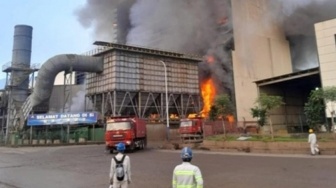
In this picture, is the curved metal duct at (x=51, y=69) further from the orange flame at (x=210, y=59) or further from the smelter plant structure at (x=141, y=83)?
the orange flame at (x=210, y=59)

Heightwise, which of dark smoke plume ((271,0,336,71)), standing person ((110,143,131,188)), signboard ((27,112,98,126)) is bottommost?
standing person ((110,143,131,188))

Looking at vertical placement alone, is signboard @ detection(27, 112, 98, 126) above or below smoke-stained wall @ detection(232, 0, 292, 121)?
below

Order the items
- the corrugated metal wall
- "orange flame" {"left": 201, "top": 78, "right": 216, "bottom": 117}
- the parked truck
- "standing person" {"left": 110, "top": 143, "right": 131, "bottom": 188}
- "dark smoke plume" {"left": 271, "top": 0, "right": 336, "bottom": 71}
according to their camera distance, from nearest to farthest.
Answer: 1. "standing person" {"left": 110, "top": 143, "right": 131, "bottom": 188}
2. the parked truck
3. the corrugated metal wall
4. "dark smoke plume" {"left": 271, "top": 0, "right": 336, "bottom": 71}
5. "orange flame" {"left": 201, "top": 78, "right": 216, "bottom": 117}

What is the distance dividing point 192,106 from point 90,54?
67.8 feet

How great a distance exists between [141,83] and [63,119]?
15.1 metres

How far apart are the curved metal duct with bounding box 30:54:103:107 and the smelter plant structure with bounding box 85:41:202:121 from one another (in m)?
4.13

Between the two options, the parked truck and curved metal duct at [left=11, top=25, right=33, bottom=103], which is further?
curved metal duct at [left=11, top=25, right=33, bottom=103]

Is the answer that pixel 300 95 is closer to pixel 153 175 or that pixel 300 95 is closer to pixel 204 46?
pixel 204 46

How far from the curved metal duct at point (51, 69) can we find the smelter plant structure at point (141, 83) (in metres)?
4.13

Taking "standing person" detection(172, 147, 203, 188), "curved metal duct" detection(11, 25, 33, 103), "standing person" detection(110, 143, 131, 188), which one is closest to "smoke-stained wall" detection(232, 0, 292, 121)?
"curved metal duct" detection(11, 25, 33, 103)

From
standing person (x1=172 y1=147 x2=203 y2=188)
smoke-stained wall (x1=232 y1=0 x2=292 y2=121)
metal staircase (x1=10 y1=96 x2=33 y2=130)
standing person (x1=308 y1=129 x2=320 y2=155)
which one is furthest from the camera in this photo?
smoke-stained wall (x1=232 y1=0 x2=292 y2=121)

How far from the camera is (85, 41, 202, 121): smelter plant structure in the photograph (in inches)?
1914

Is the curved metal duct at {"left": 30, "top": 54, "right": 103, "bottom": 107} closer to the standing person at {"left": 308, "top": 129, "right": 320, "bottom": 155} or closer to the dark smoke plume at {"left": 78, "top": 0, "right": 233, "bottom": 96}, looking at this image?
the dark smoke plume at {"left": 78, "top": 0, "right": 233, "bottom": 96}

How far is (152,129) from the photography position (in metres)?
39.6
